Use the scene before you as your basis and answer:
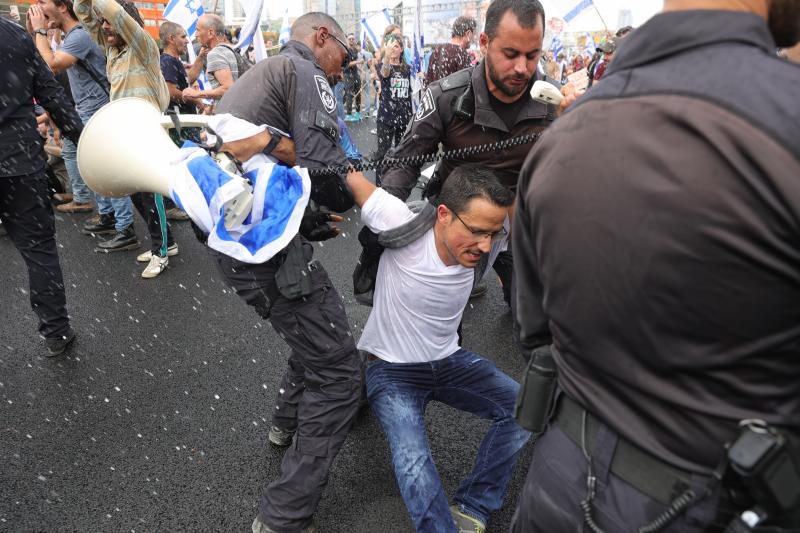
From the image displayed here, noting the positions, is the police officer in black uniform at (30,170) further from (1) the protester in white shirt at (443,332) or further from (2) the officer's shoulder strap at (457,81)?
(2) the officer's shoulder strap at (457,81)

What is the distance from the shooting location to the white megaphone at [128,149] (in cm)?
197

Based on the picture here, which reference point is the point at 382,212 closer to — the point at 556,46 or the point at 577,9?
the point at 577,9

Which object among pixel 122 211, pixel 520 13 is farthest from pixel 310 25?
pixel 122 211

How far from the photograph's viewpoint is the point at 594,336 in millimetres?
1024

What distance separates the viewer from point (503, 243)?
266 centimetres

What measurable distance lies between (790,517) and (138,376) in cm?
323

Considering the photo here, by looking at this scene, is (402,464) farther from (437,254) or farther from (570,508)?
(570,508)

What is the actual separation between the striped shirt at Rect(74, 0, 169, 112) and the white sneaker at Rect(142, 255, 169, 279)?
125 cm

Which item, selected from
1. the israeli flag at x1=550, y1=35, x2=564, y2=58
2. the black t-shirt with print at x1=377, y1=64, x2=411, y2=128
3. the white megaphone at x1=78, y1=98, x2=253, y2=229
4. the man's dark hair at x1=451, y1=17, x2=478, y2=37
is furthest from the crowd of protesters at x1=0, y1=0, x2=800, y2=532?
the israeli flag at x1=550, y1=35, x2=564, y2=58

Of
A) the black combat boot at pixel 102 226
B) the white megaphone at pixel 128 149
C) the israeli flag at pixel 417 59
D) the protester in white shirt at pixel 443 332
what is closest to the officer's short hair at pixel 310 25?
the white megaphone at pixel 128 149

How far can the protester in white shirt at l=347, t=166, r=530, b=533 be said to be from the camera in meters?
2.12

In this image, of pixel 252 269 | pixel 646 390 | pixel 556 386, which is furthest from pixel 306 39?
pixel 646 390

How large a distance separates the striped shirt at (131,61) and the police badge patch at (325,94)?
6.89ft

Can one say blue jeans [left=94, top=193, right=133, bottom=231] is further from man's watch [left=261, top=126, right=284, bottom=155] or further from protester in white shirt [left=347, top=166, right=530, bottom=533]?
protester in white shirt [left=347, top=166, right=530, bottom=533]
